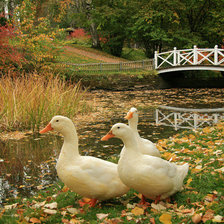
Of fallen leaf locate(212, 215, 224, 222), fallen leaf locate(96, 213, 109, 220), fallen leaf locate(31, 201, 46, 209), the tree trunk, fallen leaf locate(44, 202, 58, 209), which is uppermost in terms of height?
the tree trunk

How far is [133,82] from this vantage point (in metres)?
18.8

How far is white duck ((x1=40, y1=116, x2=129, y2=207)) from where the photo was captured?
331cm

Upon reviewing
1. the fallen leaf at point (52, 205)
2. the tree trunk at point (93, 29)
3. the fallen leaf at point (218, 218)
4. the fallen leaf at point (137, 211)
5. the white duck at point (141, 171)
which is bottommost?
the fallen leaf at point (52, 205)

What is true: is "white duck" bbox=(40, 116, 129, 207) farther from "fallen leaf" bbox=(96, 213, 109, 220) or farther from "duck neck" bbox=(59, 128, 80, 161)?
"fallen leaf" bbox=(96, 213, 109, 220)

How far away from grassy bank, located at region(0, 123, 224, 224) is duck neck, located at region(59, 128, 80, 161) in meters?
0.57

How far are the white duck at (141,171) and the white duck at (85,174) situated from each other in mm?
240

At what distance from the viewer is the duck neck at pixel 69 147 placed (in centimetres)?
342

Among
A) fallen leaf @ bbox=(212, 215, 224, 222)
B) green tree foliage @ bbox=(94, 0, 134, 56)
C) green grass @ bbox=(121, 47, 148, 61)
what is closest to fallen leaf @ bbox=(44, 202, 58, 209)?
fallen leaf @ bbox=(212, 215, 224, 222)

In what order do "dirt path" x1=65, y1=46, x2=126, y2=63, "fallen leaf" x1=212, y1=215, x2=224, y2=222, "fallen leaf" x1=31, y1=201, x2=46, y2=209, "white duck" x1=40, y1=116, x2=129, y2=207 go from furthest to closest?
"dirt path" x1=65, y1=46, x2=126, y2=63, "fallen leaf" x1=31, y1=201, x2=46, y2=209, "white duck" x1=40, y1=116, x2=129, y2=207, "fallen leaf" x1=212, y1=215, x2=224, y2=222

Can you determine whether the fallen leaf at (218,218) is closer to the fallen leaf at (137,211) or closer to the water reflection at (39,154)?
the fallen leaf at (137,211)

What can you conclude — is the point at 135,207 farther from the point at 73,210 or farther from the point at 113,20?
the point at 113,20

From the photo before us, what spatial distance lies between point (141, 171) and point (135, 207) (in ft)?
1.36

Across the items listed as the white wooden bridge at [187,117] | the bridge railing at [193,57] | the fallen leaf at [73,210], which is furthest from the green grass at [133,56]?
the fallen leaf at [73,210]

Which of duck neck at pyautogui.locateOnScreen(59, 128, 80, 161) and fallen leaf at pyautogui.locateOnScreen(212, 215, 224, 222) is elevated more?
duck neck at pyautogui.locateOnScreen(59, 128, 80, 161)
